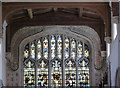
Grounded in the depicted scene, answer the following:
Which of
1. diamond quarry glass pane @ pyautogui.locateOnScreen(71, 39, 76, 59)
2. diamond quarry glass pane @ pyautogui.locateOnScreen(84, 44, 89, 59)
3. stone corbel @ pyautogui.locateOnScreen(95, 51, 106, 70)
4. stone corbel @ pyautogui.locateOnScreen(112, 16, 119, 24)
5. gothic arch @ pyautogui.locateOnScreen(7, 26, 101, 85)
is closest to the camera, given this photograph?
stone corbel @ pyautogui.locateOnScreen(112, 16, 119, 24)

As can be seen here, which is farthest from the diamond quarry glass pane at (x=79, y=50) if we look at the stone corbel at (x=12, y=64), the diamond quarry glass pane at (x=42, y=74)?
the stone corbel at (x=12, y=64)

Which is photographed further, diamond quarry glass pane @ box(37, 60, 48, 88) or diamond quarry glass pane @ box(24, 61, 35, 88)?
diamond quarry glass pane @ box(37, 60, 48, 88)

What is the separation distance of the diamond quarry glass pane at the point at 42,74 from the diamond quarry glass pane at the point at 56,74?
Result: 1.26 feet

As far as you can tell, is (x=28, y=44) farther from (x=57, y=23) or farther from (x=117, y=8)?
(x=117, y=8)

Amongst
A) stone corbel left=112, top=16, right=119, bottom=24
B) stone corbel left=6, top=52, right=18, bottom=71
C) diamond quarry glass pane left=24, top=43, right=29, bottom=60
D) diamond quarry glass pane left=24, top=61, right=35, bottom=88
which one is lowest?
diamond quarry glass pane left=24, top=61, right=35, bottom=88

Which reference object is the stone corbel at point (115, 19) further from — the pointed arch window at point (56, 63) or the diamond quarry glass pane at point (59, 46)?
the diamond quarry glass pane at point (59, 46)

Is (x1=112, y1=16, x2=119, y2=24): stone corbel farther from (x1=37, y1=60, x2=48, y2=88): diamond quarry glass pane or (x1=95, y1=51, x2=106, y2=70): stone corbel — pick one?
(x1=37, y1=60, x2=48, y2=88): diamond quarry glass pane

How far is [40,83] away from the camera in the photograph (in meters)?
22.9

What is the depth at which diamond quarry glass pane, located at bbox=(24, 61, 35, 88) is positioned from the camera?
22.8 metres

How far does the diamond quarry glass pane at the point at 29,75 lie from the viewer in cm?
2278

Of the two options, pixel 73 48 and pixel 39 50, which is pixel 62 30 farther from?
pixel 39 50

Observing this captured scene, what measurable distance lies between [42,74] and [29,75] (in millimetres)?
711

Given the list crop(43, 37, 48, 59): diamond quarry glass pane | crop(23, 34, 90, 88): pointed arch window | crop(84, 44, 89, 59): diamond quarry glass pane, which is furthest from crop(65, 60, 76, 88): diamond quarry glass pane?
crop(43, 37, 48, 59): diamond quarry glass pane

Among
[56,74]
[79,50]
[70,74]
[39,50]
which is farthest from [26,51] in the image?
[79,50]
